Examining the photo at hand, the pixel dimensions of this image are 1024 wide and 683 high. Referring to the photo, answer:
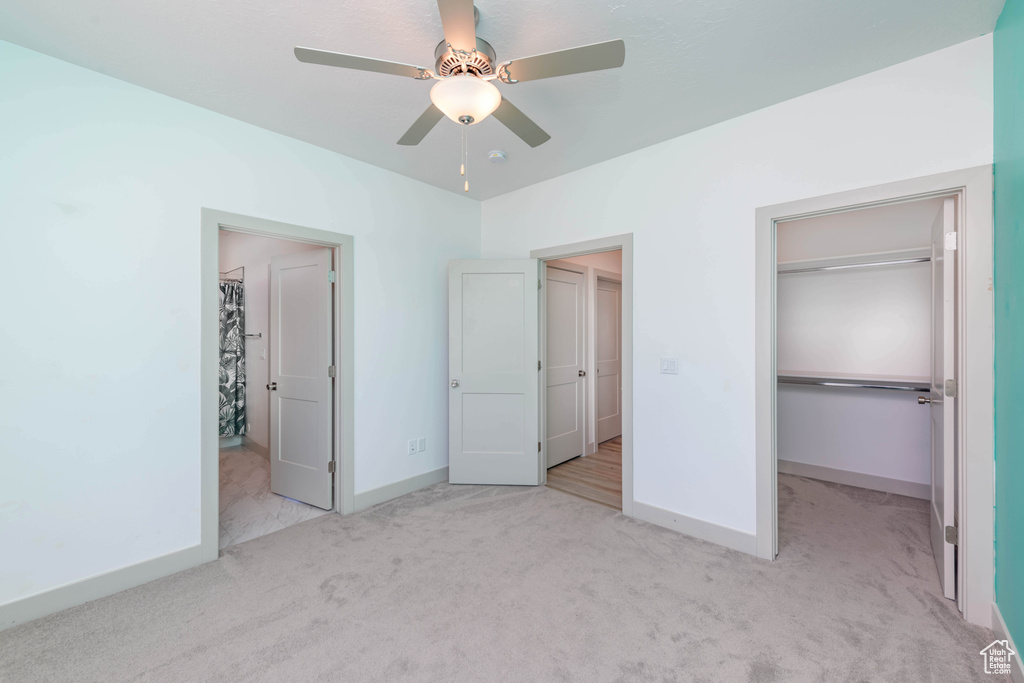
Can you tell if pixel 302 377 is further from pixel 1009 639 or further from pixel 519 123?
pixel 1009 639

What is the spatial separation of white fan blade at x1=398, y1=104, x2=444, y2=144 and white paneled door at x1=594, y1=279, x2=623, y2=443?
10.6 ft

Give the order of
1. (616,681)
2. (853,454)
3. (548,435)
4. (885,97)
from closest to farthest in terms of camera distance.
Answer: (616,681) < (885,97) < (853,454) < (548,435)

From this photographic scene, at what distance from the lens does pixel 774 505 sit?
2.59 meters

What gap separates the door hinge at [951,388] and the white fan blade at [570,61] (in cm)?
215

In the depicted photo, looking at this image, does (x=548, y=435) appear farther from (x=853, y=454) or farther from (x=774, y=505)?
(x=853, y=454)

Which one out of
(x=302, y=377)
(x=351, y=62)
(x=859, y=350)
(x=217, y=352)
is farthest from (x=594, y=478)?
(x=351, y=62)

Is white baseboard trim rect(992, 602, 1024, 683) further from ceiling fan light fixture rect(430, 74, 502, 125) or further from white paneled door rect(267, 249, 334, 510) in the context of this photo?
white paneled door rect(267, 249, 334, 510)

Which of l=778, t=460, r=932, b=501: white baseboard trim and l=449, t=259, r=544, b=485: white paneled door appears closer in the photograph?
l=778, t=460, r=932, b=501: white baseboard trim

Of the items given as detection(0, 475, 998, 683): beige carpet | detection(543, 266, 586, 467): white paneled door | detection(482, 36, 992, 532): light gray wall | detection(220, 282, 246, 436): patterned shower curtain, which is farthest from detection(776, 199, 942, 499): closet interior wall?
detection(220, 282, 246, 436): patterned shower curtain

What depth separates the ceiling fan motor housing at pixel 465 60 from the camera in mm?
1713

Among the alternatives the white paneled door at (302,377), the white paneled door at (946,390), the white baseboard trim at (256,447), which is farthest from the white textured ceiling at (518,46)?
the white baseboard trim at (256,447)

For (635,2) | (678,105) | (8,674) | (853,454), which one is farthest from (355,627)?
(853,454)

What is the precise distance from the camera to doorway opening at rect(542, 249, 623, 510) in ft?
13.9

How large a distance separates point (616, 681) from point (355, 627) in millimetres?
1165
